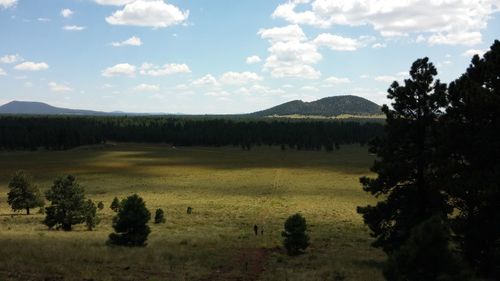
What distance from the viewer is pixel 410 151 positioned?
852 inches

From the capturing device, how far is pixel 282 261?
25219 mm

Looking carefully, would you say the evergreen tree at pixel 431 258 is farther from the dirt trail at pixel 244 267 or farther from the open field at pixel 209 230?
the dirt trail at pixel 244 267

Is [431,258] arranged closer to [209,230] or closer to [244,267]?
[244,267]

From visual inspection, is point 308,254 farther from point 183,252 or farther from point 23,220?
point 23,220

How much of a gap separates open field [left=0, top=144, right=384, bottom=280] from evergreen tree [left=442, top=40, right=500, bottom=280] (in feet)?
15.0

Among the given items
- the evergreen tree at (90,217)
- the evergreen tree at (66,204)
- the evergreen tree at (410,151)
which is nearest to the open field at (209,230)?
the evergreen tree at (90,217)

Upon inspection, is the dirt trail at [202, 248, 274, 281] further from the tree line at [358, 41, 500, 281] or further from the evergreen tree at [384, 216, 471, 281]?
the evergreen tree at [384, 216, 471, 281]

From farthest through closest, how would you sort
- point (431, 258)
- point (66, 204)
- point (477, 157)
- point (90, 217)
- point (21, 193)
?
point (21, 193), point (90, 217), point (66, 204), point (477, 157), point (431, 258)

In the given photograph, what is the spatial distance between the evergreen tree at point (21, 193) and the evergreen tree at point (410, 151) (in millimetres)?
44343

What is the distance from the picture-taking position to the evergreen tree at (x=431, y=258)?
10.4 meters

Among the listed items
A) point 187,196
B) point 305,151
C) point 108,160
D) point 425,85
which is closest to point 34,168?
point 108,160

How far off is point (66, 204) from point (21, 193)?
18.0m

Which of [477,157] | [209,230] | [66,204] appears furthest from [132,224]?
[477,157]

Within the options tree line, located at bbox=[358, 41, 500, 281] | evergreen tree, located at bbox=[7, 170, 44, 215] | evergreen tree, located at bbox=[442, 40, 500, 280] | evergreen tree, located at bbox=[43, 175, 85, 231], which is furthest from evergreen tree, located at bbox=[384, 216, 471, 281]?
evergreen tree, located at bbox=[7, 170, 44, 215]
